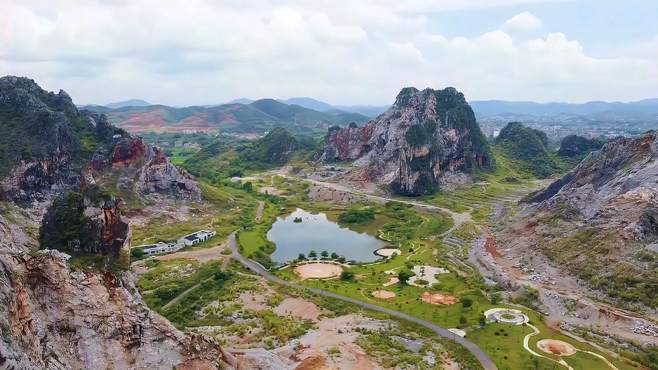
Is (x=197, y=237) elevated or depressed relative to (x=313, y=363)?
elevated

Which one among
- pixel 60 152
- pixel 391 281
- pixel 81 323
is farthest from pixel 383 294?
pixel 60 152

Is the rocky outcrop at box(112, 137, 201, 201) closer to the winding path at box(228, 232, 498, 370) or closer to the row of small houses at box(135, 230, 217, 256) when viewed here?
the row of small houses at box(135, 230, 217, 256)

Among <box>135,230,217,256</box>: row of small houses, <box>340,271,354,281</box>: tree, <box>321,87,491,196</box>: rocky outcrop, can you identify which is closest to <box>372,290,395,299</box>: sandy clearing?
<box>340,271,354,281</box>: tree

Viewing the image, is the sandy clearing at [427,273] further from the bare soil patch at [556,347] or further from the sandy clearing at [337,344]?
the bare soil patch at [556,347]

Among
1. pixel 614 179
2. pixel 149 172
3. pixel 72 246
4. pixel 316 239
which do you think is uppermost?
pixel 614 179

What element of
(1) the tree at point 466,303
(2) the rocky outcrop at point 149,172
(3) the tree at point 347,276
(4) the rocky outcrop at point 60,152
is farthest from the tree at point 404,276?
(4) the rocky outcrop at point 60,152

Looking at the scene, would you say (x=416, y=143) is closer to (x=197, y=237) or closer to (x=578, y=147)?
(x=197, y=237)
